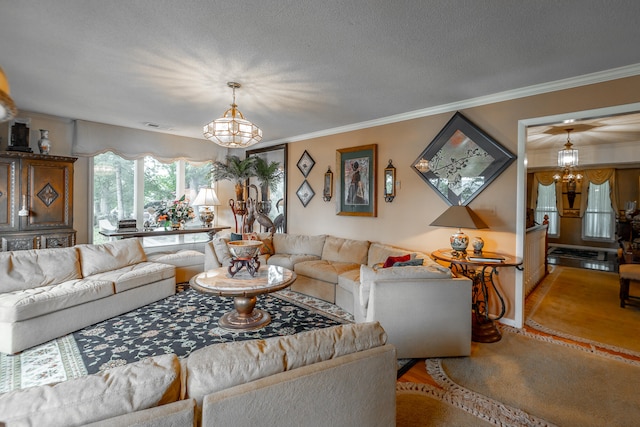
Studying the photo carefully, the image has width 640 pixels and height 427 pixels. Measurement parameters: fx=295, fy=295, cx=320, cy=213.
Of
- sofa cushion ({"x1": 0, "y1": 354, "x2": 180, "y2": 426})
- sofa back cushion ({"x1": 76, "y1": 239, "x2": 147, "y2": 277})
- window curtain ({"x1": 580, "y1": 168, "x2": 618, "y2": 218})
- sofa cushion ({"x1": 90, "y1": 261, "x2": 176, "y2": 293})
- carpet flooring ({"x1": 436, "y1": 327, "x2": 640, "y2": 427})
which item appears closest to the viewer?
sofa cushion ({"x1": 0, "y1": 354, "x2": 180, "y2": 426})

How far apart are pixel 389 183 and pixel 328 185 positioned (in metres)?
1.26

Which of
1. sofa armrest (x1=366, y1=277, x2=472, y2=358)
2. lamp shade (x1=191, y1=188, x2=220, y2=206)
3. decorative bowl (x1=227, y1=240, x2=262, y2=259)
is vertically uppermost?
lamp shade (x1=191, y1=188, x2=220, y2=206)

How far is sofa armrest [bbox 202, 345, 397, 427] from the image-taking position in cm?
106

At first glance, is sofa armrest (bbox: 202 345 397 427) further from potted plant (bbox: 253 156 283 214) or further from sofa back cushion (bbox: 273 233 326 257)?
potted plant (bbox: 253 156 283 214)

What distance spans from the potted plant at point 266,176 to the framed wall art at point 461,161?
3.09 meters

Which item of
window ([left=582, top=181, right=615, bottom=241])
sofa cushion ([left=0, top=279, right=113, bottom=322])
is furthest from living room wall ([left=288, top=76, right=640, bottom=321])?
window ([left=582, top=181, right=615, bottom=241])

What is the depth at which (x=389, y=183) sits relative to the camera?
15.0ft

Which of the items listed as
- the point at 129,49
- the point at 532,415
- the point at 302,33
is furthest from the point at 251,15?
the point at 532,415

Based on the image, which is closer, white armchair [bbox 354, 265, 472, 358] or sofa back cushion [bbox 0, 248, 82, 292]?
white armchair [bbox 354, 265, 472, 358]

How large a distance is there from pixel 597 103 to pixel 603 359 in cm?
244

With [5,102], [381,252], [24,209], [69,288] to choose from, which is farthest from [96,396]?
[24,209]

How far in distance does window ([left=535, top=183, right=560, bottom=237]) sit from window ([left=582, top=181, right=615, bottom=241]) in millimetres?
624

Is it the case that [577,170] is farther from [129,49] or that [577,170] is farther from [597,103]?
[129,49]

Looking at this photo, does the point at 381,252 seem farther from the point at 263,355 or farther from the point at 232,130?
the point at 263,355
